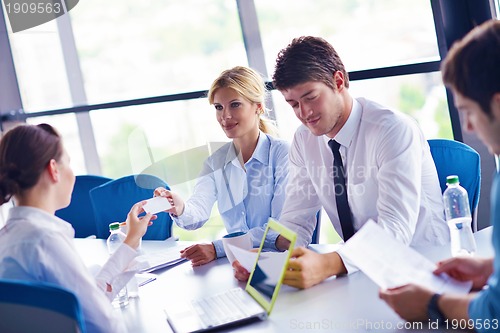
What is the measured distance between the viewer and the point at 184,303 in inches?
80.6

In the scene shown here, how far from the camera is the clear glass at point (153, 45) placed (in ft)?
16.3

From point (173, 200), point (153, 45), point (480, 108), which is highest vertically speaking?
point (153, 45)

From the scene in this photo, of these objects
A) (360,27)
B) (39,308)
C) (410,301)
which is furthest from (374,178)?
(360,27)

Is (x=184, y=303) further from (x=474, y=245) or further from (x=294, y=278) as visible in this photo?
(x=474, y=245)

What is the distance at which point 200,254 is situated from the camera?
8.18 ft

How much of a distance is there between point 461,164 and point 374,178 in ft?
1.27

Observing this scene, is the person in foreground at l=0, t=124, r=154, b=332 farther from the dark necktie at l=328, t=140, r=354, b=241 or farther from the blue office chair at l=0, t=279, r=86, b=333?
the dark necktie at l=328, t=140, r=354, b=241

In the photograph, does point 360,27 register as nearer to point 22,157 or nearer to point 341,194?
point 341,194

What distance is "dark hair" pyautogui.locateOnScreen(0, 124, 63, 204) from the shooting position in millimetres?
1965

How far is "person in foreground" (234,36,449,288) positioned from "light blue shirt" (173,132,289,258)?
46 centimetres

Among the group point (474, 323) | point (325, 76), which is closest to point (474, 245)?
point (474, 323)

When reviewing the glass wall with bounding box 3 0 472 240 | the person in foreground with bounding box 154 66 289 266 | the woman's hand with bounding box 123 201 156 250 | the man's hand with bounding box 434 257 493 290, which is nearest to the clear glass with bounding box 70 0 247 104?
the glass wall with bounding box 3 0 472 240

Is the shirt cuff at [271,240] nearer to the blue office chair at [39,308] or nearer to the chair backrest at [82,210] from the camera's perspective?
the blue office chair at [39,308]

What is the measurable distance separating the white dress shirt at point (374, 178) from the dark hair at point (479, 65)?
0.86 m
